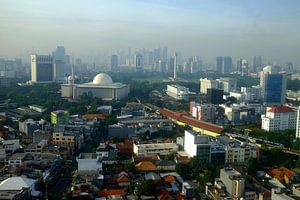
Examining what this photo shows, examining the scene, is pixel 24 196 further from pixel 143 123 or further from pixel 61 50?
pixel 61 50

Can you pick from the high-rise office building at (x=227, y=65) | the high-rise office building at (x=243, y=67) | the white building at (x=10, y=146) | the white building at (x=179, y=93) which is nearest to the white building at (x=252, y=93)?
the white building at (x=179, y=93)

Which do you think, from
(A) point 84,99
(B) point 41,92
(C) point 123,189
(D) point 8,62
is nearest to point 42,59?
(B) point 41,92

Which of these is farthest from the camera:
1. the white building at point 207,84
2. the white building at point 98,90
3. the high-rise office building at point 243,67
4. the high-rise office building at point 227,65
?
the high-rise office building at point 227,65

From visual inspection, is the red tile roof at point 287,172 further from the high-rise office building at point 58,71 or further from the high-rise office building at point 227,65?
the high-rise office building at point 227,65

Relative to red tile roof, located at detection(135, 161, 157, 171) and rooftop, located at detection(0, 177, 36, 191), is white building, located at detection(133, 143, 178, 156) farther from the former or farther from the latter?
rooftop, located at detection(0, 177, 36, 191)

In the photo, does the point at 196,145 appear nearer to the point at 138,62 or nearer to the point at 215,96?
the point at 215,96

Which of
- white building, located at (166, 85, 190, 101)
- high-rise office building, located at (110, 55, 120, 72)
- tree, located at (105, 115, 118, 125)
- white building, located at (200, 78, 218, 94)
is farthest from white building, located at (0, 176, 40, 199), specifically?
high-rise office building, located at (110, 55, 120, 72)
